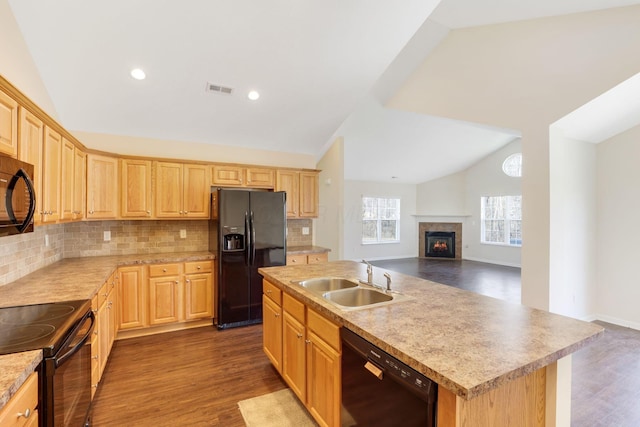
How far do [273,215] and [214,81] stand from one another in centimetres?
173

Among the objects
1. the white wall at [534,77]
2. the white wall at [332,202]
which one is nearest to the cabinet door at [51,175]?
the white wall at [332,202]

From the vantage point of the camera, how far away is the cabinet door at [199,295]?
3.77 metres

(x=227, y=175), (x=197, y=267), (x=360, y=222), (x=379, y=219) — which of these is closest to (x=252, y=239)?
(x=197, y=267)

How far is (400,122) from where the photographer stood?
6027mm

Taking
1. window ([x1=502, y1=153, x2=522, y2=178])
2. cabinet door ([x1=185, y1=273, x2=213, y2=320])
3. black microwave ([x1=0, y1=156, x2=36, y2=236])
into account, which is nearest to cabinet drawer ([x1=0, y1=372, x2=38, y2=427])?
black microwave ([x1=0, y1=156, x2=36, y2=236])

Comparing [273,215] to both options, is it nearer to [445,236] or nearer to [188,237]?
[188,237]

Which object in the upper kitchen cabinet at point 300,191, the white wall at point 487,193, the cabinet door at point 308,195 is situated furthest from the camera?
the white wall at point 487,193

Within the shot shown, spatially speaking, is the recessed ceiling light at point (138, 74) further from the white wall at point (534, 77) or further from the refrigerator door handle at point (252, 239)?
the white wall at point (534, 77)

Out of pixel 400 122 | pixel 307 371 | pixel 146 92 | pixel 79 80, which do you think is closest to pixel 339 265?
pixel 307 371

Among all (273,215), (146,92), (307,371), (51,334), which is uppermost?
(146,92)

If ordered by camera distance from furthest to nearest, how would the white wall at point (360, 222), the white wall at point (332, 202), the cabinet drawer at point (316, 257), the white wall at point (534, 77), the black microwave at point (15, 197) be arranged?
the white wall at point (360, 222) → the white wall at point (332, 202) → the cabinet drawer at point (316, 257) → the white wall at point (534, 77) → the black microwave at point (15, 197)

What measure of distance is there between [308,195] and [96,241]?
2904mm

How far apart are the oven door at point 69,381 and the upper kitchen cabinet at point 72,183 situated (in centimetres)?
138

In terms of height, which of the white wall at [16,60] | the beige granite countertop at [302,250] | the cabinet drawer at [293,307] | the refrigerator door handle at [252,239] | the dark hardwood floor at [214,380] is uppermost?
the white wall at [16,60]
